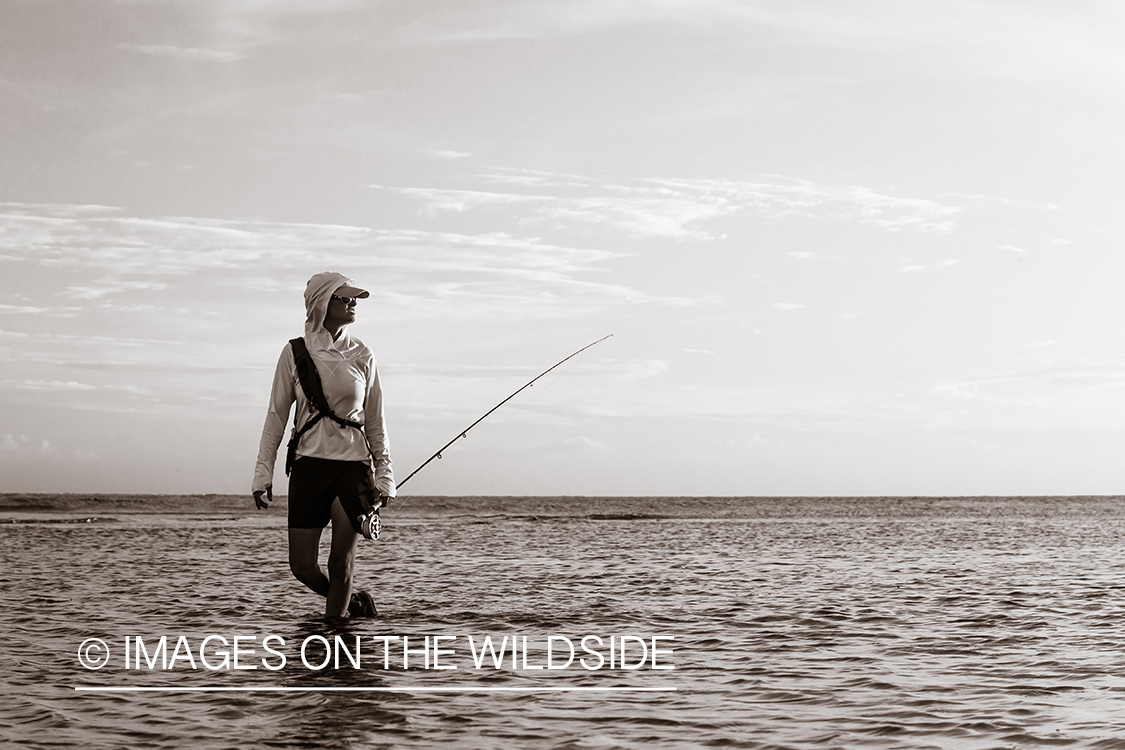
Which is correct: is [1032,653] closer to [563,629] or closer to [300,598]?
[563,629]

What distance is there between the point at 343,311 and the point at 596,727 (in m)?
3.25

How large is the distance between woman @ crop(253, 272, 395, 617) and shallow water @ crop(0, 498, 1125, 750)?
30.4 inches

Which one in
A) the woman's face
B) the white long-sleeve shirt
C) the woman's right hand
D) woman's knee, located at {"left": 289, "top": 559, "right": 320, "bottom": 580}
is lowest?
woman's knee, located at {"left": 289, "top": 559, "right": 320, "bottom": 580}

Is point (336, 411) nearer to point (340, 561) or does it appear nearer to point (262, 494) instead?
point (262, 494)

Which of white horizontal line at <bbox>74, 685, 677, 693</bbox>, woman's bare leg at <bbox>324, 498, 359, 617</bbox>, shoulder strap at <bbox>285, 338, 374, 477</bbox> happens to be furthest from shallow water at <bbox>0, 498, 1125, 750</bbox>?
shoulder strap at <bbox>285, 338, 374, 477</bbox>

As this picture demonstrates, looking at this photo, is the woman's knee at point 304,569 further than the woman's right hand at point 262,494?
Yes

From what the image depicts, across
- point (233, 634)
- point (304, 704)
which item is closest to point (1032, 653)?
point (304, 704)

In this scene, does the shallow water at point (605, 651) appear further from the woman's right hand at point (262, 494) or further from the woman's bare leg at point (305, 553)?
the woman's right hand at point (262, 494)

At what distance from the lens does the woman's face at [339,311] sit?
707 cm

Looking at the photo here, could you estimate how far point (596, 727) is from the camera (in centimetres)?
493

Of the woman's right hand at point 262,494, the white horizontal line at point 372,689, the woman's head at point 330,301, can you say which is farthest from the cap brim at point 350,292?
the white horizontal line at point 372,689

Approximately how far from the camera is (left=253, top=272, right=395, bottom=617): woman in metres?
7.03

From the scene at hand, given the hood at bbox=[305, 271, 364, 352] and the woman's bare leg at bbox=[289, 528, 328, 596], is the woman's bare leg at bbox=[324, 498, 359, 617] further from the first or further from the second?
the hood at bbox=[305, 271, 364, 352]

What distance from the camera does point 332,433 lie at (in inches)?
279
